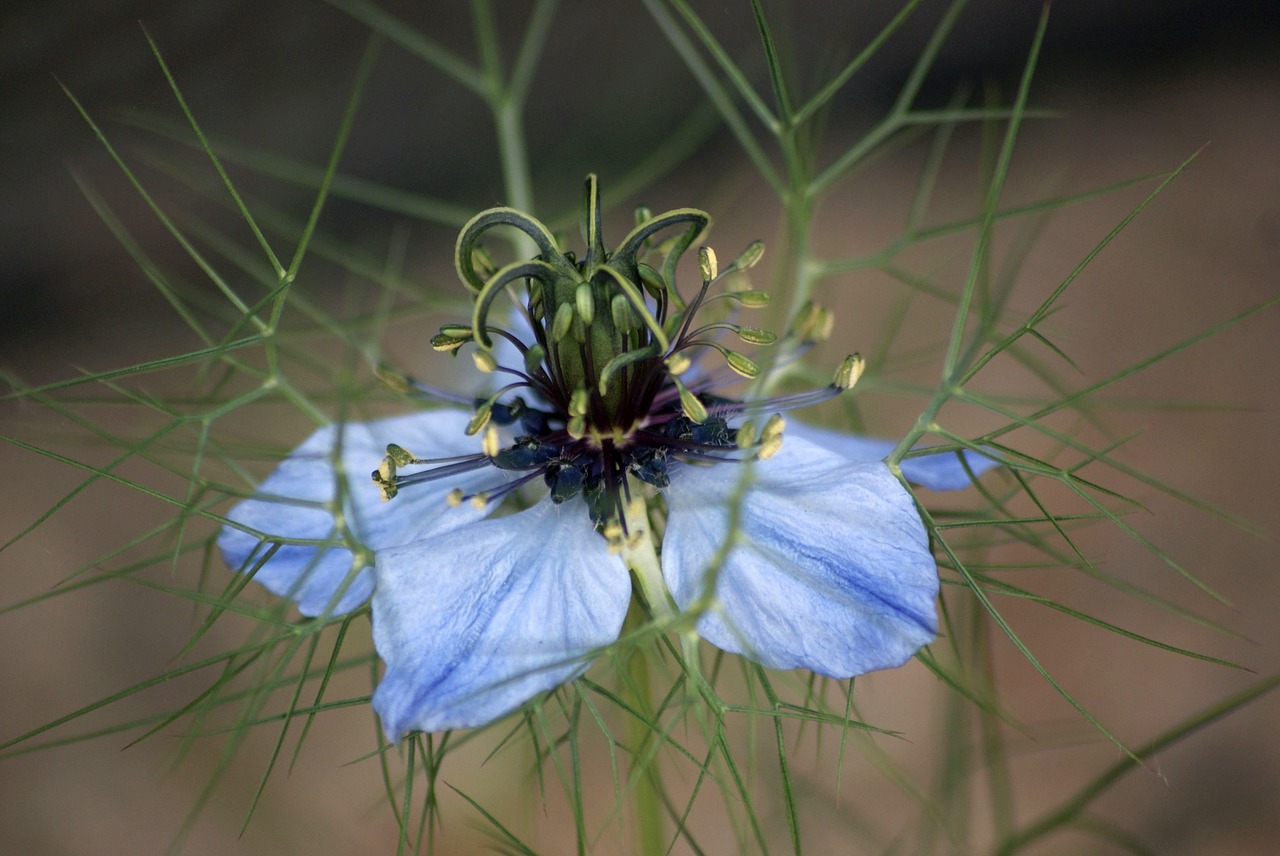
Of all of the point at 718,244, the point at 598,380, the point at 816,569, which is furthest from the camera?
the point at 718,244

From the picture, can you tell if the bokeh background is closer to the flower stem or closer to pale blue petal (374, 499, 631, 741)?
the flower stem

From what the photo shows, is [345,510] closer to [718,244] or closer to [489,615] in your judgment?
[489,615]

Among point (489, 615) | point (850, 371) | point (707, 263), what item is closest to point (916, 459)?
point (850, 371)

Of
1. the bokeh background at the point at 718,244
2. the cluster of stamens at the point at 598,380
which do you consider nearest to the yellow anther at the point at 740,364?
the cluster of stamens at the point at 598,380

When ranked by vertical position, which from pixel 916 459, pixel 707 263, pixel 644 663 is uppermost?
pixel 707 263

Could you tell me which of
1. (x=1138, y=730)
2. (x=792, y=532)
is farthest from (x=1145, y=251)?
(x=792, y=532)

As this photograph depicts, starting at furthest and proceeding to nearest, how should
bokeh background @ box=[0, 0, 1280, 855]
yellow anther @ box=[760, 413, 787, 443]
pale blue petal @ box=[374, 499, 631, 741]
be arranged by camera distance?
bokeh background @ box=[0, 0, 1280, 855], yellow anther @ box=[760, 413, 787, 443], pale blue petal @ box=[374, 499, 631, 741]

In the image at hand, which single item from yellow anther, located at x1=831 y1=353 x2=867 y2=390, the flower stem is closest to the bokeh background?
the flower stem
